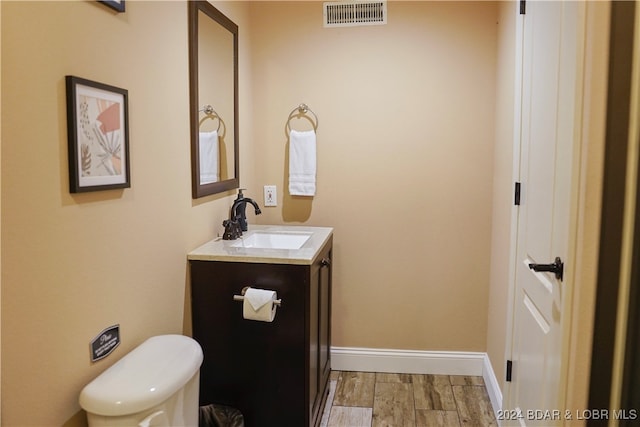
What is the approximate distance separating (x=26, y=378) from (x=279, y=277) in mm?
985

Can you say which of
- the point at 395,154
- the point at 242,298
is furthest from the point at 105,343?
the point at 395,154

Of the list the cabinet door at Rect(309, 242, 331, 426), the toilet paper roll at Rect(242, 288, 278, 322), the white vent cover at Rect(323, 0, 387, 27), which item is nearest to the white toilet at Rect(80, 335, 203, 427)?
the toilet paper roll at Rect(242, 288, 278, 322)

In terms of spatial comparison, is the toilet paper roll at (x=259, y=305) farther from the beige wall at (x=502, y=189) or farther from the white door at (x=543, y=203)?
the beige wall at (x=502, y=189)

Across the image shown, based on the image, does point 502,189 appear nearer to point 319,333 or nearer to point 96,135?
point 319,333

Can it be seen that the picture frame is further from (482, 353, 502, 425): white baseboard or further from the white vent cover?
(482, 353, 502, 425): white baseboard

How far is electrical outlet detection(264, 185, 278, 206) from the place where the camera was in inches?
117

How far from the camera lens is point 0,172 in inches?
41.8

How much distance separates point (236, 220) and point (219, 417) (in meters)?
0.93

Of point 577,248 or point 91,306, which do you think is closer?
point 577,248

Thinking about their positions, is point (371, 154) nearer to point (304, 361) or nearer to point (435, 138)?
point (435, 138)

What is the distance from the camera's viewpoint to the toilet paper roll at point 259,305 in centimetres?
186

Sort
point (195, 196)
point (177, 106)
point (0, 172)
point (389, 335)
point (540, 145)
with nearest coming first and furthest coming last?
point (0, 172), point (540, 145), point (177, 106), point (195, 196), point (389, 335)

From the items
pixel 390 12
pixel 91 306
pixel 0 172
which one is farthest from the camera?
pixel 390 12

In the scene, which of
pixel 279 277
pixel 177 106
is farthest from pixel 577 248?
pixel 177 106
